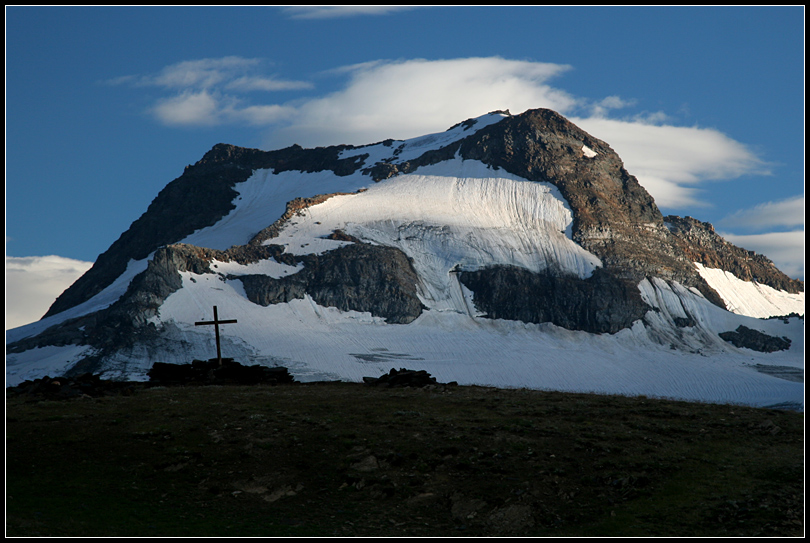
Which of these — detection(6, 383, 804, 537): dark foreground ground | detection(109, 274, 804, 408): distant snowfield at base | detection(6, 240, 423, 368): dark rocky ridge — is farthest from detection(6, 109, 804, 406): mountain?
detection(6, 383, 804, 537): dark foreground ground

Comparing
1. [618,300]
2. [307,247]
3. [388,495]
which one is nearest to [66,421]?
[388,495]

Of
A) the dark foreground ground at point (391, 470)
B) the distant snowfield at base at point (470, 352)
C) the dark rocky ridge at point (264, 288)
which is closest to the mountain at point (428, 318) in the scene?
the dark rocky ridge at point (264, 288)

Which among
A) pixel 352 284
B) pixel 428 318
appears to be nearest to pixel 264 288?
pixel 352 284

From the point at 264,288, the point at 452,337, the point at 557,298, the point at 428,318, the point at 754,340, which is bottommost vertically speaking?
the point at 754,340

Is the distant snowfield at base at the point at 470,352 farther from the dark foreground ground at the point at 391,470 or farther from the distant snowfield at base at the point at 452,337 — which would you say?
→ the dark foreground ground at the point at 391,470

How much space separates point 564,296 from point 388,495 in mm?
165788

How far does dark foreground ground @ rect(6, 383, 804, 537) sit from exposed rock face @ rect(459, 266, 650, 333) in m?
146

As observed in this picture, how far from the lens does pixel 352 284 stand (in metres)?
173

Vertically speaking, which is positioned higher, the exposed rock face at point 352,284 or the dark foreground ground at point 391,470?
the exposed rock face at point 352,284

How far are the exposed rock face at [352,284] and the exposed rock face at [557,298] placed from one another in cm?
1765

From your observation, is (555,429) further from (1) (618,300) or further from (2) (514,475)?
(1) (618,300)

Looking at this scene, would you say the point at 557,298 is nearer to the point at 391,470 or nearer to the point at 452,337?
the point at 452,337

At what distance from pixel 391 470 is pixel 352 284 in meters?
149

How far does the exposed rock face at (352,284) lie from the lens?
166 meters
